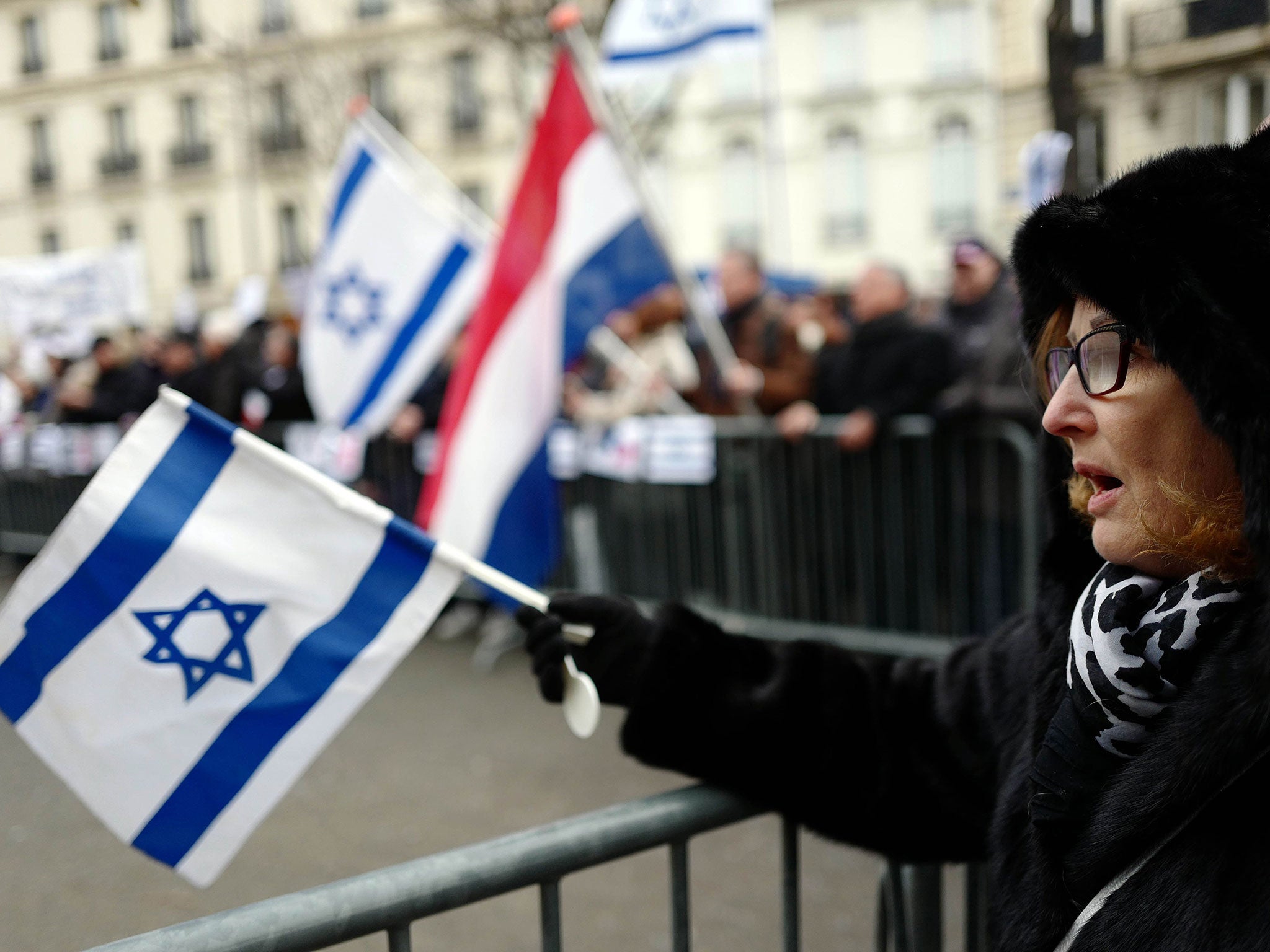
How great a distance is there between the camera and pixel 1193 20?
460 inches

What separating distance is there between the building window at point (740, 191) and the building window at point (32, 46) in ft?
75.5

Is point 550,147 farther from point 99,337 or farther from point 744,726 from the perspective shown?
point 99,337

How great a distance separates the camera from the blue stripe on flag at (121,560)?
1643 millimetres

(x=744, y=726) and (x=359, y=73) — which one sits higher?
(x=359, y=73)

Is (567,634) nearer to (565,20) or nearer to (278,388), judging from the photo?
(565,20)

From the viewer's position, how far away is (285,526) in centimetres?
179

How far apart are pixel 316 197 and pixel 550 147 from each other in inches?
1124

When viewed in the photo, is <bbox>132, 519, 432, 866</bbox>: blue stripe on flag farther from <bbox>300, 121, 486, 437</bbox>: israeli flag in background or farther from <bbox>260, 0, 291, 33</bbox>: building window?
<bbox>260, 0, 291, 33</bbox>: building window

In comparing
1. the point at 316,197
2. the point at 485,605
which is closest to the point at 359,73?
the point at 316,197

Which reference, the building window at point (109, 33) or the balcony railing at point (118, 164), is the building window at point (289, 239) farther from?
the building window at point (109, 33)

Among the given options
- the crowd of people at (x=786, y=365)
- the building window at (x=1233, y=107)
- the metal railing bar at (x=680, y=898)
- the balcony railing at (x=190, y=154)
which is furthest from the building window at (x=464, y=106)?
the metal railing bar at (x=680, y=898)

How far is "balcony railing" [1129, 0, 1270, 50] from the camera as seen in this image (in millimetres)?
9109

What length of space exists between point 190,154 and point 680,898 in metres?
40.0

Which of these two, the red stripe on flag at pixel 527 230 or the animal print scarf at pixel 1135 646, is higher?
the red stripe on flag at pixel 527 230
